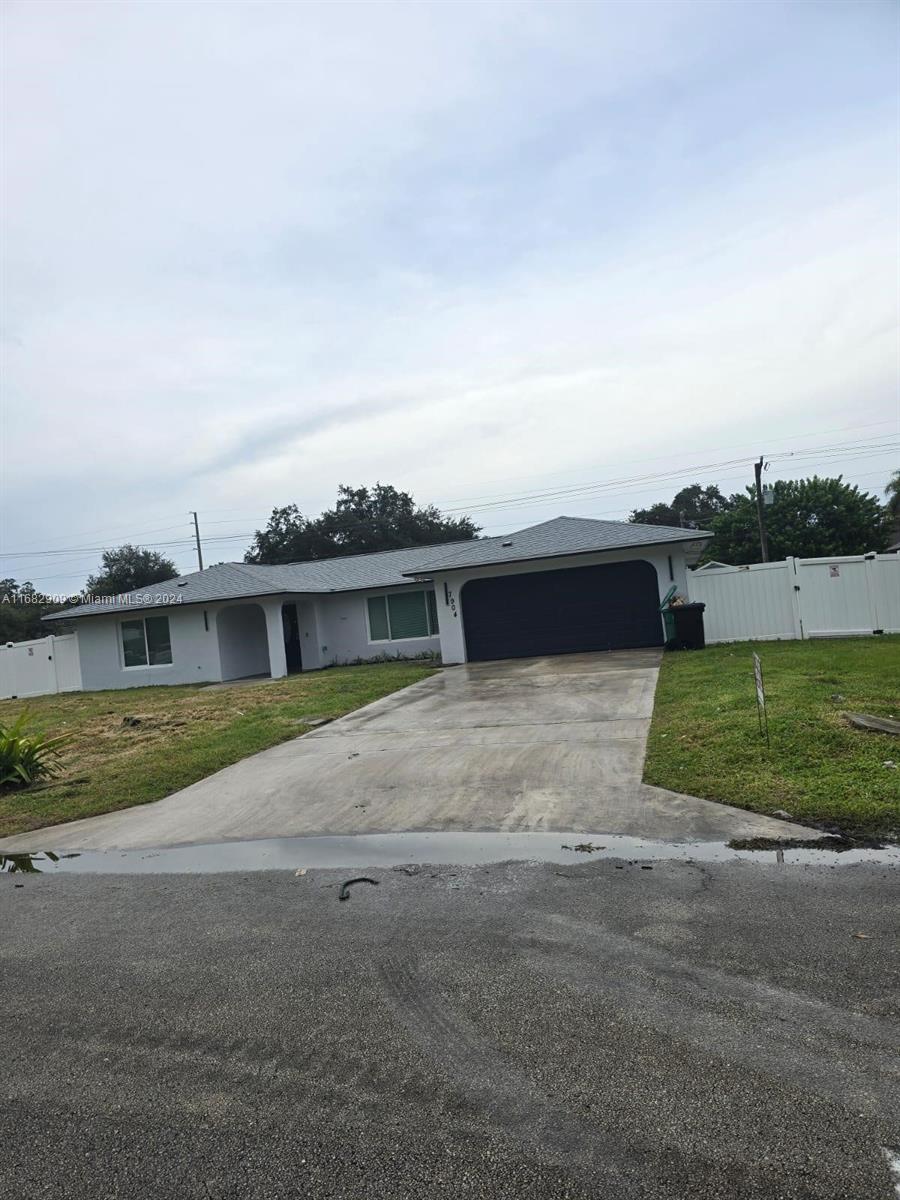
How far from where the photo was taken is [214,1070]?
10.5 feet

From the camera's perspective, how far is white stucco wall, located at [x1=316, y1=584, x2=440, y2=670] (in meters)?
25.6

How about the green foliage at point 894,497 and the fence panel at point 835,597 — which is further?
the green foliage at point 894,497

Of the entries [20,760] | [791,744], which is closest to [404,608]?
[20,760]

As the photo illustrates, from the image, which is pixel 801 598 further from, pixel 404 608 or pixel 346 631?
pixel 346 631

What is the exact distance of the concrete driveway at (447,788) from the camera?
6.56 m

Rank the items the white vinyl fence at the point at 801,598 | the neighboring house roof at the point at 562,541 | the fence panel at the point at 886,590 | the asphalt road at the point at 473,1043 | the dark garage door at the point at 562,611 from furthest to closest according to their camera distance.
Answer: the dark garage door at the point at 562,611 → the neighboring house roof at the point at 562,541 → the white vinyl fence at the point at 801,598 → the fence panel at the point at 886,590 → the asphalt road at the point at 473,1043

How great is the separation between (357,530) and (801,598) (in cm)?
4597

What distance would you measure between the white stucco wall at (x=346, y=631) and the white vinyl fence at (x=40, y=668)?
26.1ft

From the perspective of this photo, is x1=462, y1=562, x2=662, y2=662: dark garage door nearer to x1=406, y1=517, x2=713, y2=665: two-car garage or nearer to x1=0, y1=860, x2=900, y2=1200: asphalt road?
x1=406, y1=517, x2=713, y2=665: two-car garage

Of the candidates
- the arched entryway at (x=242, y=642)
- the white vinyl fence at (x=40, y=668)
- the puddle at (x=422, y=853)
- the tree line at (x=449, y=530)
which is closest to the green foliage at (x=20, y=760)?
the puddle at (x=422, y=853)

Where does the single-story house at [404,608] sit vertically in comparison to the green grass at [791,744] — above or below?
above

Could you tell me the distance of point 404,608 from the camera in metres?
25.2

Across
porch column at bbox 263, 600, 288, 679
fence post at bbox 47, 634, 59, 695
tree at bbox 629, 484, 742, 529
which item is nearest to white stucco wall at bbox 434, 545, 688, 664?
porch column at bbox 263, 600, 288, 679

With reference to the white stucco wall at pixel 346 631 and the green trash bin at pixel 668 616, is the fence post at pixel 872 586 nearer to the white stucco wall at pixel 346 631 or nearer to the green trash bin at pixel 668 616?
the green trash bin at pixel 668 616
